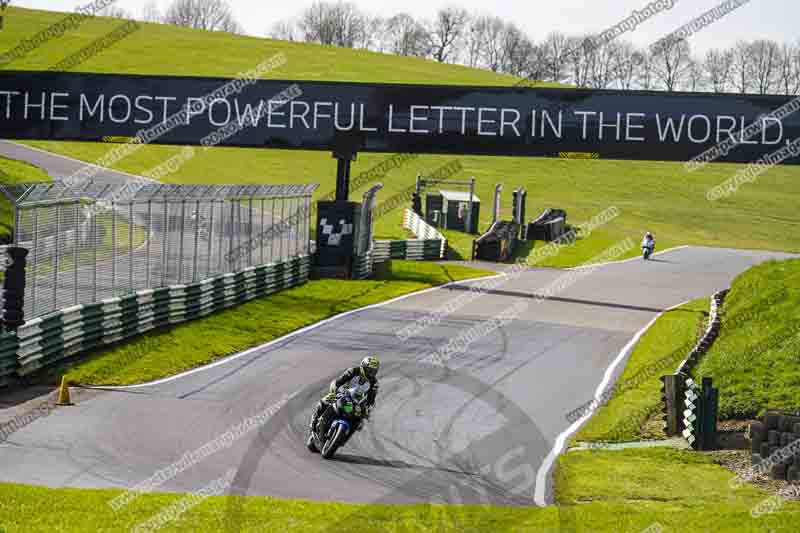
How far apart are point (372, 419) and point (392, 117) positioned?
40.3ft

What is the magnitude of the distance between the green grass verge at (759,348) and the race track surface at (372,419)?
2.21m

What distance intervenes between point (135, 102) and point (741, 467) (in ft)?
59.2

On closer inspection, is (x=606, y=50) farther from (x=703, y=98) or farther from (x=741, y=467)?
(x=741, y=467)

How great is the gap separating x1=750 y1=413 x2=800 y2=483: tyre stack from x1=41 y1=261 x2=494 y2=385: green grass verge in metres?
9.59

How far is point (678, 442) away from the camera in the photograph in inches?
681

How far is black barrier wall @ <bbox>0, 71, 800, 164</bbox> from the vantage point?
26.8m

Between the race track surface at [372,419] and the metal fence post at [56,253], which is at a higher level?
the metal fence post at [56,253]

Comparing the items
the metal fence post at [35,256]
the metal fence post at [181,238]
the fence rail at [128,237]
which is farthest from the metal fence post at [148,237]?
the metal fence post at [35,256]

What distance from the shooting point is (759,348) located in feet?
74.1

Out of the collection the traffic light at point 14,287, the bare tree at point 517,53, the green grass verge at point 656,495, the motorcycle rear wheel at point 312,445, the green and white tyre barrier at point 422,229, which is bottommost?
the green grass verge at point 656,495

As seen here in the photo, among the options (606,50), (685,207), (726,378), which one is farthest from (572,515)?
(606,50)

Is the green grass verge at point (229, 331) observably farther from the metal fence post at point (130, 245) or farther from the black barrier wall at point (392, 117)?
→ the black barrier wall at point (392, 117)

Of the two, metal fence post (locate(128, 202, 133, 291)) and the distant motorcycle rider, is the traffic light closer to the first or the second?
metal fence post (locate(128, 202, 133, 291))

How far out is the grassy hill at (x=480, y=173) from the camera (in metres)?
67.9
